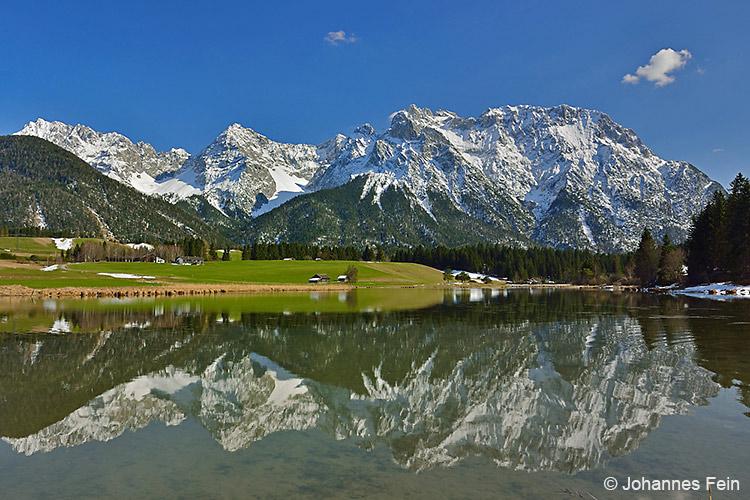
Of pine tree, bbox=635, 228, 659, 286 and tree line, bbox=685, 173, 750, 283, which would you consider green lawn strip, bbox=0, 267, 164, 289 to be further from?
pine tree, bbox=635, 228, 659, 286

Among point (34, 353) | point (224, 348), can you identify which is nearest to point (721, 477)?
point (224, 348)

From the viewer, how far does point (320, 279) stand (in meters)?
148

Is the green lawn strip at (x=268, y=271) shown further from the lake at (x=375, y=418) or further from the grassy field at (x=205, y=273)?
the lake at (x=375, y=418)

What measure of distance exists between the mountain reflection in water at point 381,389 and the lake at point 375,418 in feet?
0.32

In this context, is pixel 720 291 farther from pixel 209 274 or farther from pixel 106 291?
pixel 209 274

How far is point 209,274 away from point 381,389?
13587 centimetres

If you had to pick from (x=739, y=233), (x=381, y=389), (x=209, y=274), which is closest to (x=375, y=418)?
(x=381, y=389)

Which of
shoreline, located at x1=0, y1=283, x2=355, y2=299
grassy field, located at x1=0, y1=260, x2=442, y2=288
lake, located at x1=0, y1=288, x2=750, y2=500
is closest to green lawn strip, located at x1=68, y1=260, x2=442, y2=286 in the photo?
grassy field, located at x1=0, y1=260, x2=442, y2=288

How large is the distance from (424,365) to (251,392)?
887 centimetres

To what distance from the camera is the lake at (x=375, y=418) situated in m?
10.2

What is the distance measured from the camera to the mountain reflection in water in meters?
13.1

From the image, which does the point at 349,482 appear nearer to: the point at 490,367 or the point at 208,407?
the point at 208,407

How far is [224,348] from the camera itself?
28453 mm

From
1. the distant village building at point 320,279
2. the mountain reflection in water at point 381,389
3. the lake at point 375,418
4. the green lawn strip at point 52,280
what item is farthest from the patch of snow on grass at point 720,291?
the green lawn strip at point 52,280
